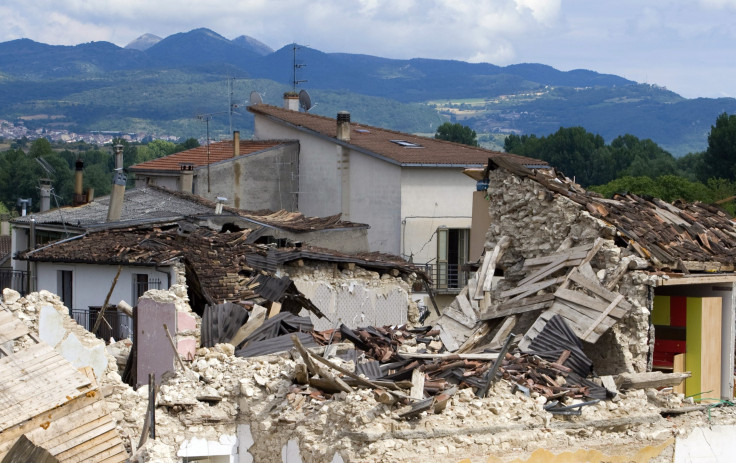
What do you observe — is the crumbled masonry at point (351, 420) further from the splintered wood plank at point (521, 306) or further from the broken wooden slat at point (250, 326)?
the splintered wood plank at point (521, 306)

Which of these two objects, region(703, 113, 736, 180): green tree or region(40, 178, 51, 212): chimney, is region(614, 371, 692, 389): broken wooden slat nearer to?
region(40, 178, 51, 212): chimney

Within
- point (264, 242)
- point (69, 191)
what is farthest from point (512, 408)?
point (69, 191)

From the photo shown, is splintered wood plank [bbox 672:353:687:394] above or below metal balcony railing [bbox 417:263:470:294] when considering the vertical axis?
above

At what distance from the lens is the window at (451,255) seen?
3894 centimetres

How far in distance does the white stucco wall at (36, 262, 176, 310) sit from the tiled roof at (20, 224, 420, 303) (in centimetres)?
31

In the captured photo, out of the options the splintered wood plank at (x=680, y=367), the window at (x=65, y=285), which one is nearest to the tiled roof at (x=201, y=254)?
the window at (x=65, y=285)

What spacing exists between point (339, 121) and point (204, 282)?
17542 millimetres

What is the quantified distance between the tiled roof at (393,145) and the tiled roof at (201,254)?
9236 mm

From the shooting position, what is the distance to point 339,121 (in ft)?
132

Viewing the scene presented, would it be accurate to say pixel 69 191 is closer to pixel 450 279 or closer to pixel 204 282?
pixel 450 279

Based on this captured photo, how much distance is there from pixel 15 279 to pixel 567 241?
749 inches

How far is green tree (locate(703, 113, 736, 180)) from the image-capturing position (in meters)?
71.9

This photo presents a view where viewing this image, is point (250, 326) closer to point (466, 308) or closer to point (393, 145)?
point (466, 308)

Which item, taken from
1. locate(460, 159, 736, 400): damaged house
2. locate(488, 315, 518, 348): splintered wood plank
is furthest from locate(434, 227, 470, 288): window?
locate(488, 315, 518, 348): splintered wood plank
